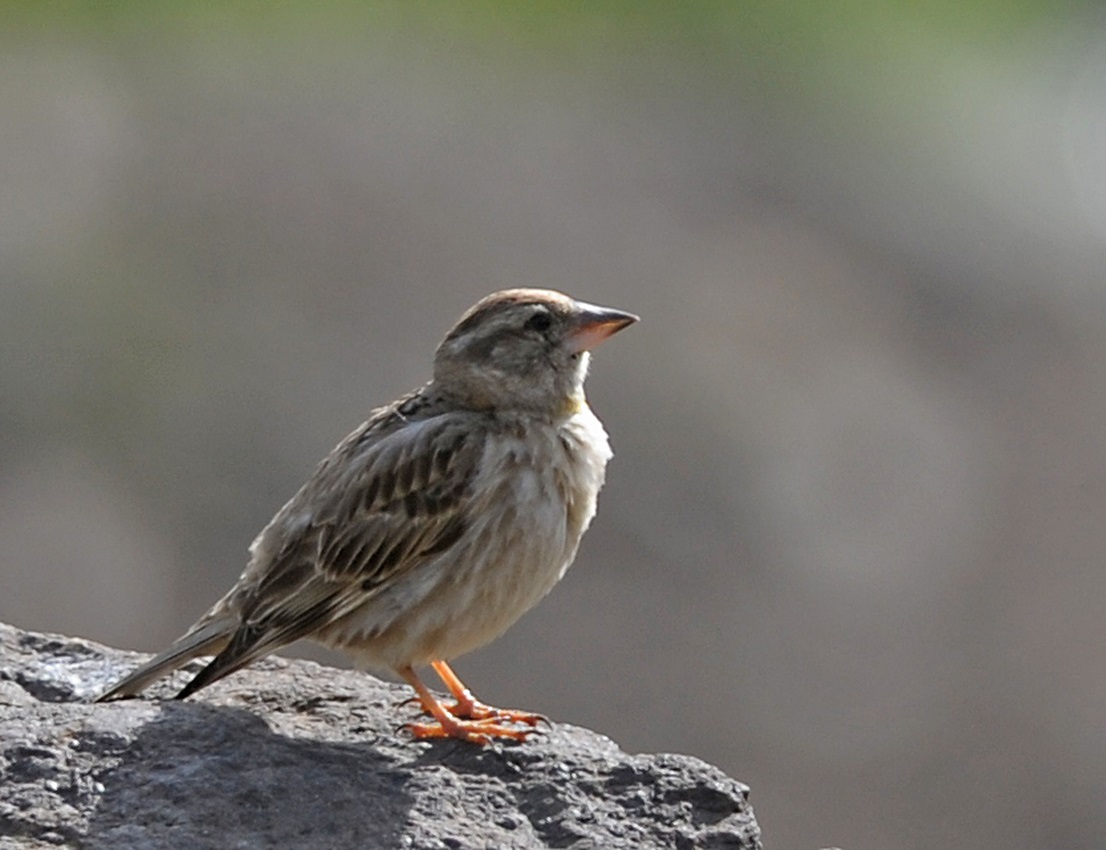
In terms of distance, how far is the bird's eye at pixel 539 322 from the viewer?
26.4 ft

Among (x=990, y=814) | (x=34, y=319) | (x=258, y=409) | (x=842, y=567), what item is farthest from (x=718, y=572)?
(x=34, y=319)

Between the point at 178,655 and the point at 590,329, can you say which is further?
the point at 590,329

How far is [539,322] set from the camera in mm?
8070

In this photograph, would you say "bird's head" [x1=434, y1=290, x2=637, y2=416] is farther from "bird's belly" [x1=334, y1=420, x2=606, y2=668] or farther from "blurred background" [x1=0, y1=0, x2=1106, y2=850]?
"blurred background" [x1=0, y1=0, x2=1106, y2=850]

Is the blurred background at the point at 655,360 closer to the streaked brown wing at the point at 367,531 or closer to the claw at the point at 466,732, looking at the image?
the streaked brown wing at the point at 367,531

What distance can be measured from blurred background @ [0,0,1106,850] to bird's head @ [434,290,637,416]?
13.9ft

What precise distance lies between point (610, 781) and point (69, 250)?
27.7 feet

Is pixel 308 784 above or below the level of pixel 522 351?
below

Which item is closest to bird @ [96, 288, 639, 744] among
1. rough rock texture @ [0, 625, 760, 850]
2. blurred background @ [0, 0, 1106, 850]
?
rough rock texture @ [0, 625, 760, 850]

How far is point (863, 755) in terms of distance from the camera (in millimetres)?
12523

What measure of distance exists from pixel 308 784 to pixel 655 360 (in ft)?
24.2

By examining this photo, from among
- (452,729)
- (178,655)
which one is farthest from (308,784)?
(178,655)

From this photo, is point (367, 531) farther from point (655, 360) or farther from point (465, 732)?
point (655, 360)

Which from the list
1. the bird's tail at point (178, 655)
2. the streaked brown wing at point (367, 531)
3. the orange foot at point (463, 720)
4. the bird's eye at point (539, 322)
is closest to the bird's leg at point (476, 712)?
the orange foot at point (463, 720)
